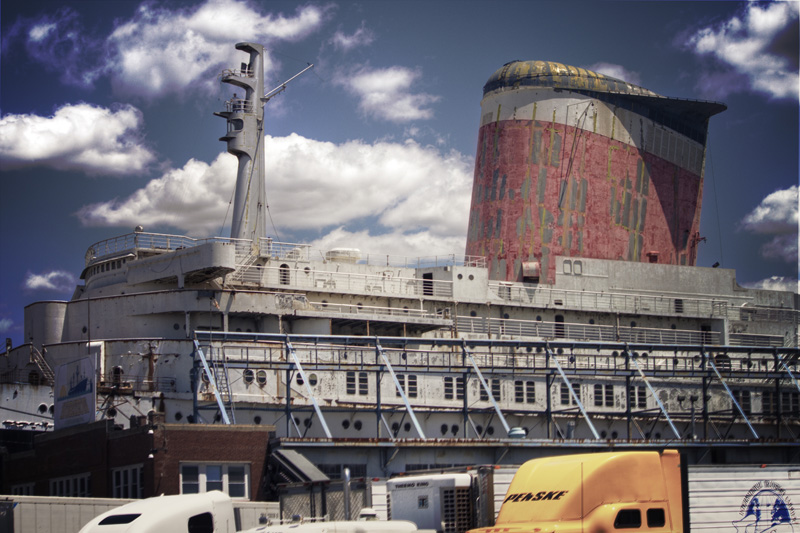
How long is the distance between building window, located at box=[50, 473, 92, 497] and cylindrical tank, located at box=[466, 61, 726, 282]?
26780mm

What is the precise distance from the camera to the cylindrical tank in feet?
167

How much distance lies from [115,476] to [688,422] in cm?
2574

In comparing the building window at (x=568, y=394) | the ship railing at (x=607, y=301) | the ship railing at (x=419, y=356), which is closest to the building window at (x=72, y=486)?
the ship railing at (x=419, y=356)

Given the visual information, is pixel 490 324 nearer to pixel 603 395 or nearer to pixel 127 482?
pixel 603 395

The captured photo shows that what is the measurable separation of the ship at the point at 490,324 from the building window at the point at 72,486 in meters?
1.84

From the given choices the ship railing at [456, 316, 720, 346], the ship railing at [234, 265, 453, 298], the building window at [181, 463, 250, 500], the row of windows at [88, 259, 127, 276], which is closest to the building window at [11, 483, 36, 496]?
the building window at [181, 463, 250, 500]

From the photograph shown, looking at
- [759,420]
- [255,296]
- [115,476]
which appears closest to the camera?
[115,476]

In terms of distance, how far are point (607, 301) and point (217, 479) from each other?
2753 centimetres

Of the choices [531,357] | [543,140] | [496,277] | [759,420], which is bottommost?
→ [759,420]

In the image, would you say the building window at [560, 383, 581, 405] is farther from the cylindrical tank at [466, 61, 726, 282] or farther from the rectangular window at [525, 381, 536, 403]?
the cylindrical tank at [466, 61, 726, 282]

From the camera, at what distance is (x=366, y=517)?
57.5ft

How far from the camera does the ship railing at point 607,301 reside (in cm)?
4669

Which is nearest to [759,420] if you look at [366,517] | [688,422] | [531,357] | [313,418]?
[688,422]

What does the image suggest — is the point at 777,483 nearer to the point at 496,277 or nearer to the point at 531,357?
the point at 531,357
